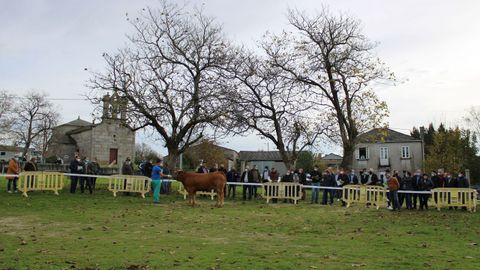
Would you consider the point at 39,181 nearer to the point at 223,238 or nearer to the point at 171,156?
the point at 171,156

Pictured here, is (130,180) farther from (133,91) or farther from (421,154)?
(421,154)

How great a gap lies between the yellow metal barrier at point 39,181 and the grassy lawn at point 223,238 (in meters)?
2.52

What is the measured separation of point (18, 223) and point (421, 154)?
60153mm

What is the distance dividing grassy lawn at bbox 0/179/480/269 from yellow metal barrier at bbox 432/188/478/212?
Answer: 7.28 ft

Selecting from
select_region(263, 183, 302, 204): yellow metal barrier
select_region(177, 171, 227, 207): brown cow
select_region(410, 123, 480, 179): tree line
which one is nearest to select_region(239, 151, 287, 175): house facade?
select_region(410, 123, 480, 179): tree line

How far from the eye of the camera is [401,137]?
6669 cm

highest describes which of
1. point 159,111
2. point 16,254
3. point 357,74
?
point 357,74

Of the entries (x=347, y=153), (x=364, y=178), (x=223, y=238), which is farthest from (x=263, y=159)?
(x=223, y=238)

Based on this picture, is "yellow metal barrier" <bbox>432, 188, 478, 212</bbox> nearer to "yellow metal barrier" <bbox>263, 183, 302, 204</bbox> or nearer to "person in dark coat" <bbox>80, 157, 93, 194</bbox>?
"yellow metal barrier" <bbox>263, 183, 302, 204</bbox>

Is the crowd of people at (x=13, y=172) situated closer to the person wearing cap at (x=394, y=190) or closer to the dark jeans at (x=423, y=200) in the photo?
the person wearing cap at (x=394, y=190)

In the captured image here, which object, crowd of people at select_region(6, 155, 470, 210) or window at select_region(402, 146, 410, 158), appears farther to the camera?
window at select_region(402, 146, 410, 158)

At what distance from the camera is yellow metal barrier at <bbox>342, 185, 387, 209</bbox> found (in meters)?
20.2

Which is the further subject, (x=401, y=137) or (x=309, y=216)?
(x=401, y=137)

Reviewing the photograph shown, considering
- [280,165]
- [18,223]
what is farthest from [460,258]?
[280,165]
